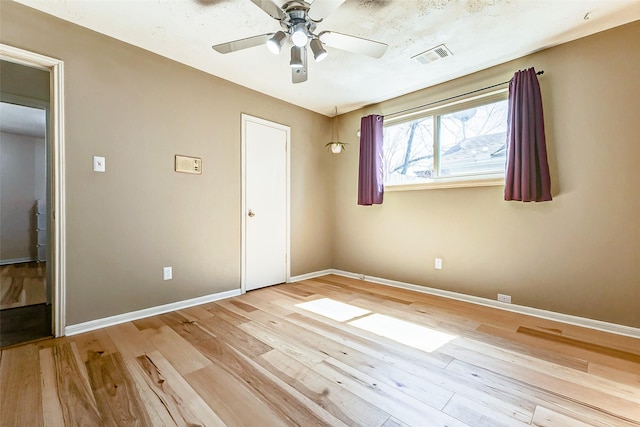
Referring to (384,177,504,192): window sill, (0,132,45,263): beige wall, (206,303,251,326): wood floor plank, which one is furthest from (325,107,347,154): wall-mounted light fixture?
(0,132,45,263): beige wall

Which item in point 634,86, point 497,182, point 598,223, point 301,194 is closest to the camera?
point 634,86

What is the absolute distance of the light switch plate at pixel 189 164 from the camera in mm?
2822

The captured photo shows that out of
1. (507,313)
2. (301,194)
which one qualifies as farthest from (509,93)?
(301,194)

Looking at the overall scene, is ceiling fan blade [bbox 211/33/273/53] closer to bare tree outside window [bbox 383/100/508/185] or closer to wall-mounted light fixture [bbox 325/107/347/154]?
wall-mounted light fixture [bbox 325/107/347/154]

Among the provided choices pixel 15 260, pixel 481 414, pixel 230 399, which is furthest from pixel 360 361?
pixel 15 260

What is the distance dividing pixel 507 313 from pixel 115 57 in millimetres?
4270

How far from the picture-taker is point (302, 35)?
178 cm

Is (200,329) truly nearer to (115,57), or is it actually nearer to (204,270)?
(204,270)

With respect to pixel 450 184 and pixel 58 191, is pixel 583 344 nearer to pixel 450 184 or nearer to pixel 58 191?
pixel 450 184

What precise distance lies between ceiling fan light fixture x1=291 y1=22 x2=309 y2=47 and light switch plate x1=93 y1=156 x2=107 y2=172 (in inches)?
74.3

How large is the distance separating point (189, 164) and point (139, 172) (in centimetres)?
47

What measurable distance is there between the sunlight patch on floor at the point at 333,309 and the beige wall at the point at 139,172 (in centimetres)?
99

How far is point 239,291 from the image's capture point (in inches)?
130

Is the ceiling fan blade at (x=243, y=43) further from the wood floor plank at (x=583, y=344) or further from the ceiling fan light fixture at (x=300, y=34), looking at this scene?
the wood floor plank at (x=583, y=344)
